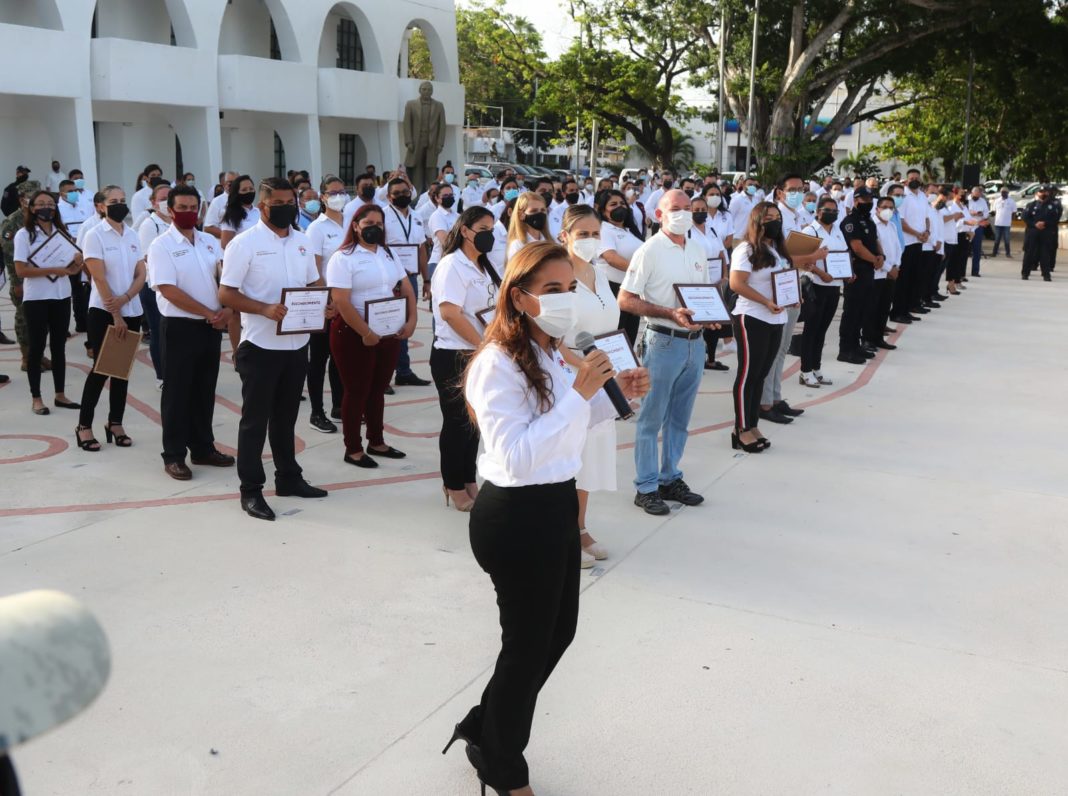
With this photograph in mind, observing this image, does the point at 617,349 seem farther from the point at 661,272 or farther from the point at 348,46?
the point at 348,46

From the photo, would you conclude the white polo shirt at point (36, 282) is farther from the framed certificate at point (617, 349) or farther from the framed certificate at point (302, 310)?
the framed certificate at point (617, 349)

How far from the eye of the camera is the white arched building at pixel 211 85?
2131cm

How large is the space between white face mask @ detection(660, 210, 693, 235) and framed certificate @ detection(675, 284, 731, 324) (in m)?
0.37

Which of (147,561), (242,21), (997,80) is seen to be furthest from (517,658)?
(997,80)

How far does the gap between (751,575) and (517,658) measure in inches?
102

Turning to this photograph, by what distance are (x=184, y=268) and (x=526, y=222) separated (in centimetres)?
223

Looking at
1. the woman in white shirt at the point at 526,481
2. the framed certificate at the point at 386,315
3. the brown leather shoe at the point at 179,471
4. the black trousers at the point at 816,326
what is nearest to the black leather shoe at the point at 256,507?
the brown leather shoe at the point at 179,471

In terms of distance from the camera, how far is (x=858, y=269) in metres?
11.9

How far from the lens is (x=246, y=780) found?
378 cm

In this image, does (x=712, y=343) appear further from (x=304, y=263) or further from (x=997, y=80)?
(x=997, y=80)

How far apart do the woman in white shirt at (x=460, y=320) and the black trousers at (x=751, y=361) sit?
2327 millimetres

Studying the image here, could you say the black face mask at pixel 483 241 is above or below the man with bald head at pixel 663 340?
above

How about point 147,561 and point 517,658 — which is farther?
point 147,561

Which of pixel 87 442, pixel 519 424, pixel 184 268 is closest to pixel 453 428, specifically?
pixel 184 268
